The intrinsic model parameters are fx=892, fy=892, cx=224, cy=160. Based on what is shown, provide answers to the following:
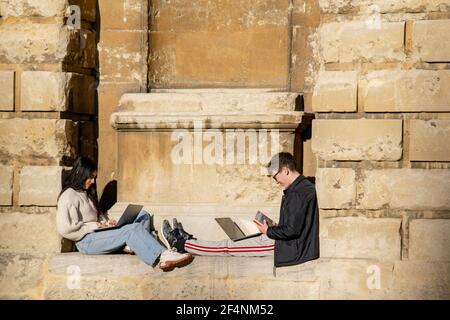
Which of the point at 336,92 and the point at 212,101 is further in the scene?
the point at 212,101

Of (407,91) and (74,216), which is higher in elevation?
(407,91)

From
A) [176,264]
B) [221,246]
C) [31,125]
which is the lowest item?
[176,264]

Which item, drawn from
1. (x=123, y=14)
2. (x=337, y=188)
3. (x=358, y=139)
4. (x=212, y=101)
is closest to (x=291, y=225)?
(x=337, y=188)

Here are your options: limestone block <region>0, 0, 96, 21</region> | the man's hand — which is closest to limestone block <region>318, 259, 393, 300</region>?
the man's hand

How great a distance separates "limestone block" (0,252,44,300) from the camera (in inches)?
297

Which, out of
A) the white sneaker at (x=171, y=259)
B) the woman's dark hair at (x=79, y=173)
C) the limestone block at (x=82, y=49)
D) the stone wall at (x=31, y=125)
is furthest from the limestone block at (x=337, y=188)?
the limestone block at (x=82, y=49)

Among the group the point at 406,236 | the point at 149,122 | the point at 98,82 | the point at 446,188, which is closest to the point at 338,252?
the point at 406,236

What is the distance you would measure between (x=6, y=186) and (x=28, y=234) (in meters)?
0.45

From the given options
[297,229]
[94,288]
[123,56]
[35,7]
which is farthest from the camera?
[123,56]

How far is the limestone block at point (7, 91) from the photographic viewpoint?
7.61m

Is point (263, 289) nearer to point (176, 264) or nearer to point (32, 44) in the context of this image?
point (176, 264)

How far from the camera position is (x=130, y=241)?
743 cm

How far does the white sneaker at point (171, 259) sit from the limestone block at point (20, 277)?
1.10 metres

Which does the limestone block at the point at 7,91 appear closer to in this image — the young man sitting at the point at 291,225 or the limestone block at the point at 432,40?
the young man sitting at the point at 291,225
